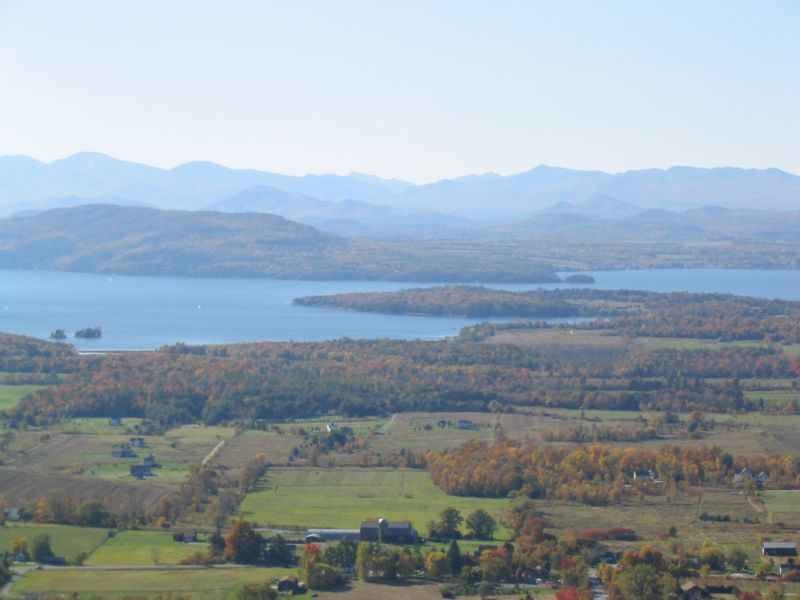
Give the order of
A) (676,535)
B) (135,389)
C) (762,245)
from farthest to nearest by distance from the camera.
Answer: (762,245) < (135,389) < (676,535)

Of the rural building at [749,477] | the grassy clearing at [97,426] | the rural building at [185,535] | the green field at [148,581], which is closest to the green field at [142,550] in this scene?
the rural building at [185,535]

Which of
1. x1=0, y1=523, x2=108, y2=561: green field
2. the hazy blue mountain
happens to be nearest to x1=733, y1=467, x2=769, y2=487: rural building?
x1=0, y1=523, x2=108, y2=561: green field

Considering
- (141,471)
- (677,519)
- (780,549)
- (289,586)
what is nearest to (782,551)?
(780,549)

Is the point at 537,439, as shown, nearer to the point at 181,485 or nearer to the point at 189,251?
the point at 181,485

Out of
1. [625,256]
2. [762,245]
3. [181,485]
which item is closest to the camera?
[181,485]

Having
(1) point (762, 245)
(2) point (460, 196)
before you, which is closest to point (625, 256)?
(1) point (762, 245)
